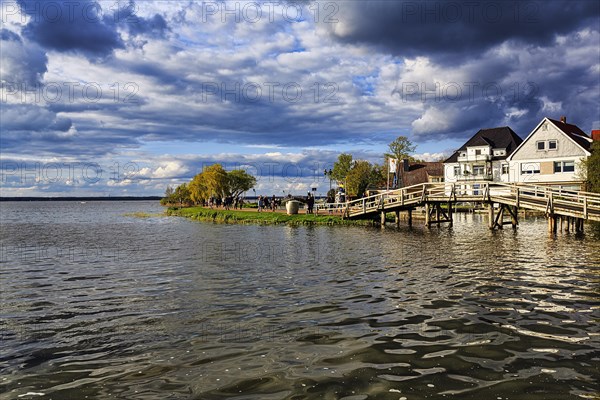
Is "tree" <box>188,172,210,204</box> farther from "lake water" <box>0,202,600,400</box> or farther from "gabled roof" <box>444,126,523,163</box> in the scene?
"lake water" <box>0,202,600,400</box>

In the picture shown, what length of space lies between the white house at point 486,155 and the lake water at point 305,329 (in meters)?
51.3

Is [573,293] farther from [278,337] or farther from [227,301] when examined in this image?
[227,301]

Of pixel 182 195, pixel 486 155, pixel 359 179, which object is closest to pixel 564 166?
pixel 486 155

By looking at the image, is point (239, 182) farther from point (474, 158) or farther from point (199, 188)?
point (474, 158)

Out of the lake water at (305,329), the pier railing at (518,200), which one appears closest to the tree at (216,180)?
the pier railing at (518,200)

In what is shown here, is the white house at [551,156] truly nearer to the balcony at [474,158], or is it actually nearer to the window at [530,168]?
the window at [530,168]

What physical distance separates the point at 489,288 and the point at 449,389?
7.63m

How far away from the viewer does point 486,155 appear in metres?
68.0

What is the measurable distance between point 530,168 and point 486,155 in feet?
39.5

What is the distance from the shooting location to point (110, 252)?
2422 cm

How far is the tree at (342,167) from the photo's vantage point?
95125 mm

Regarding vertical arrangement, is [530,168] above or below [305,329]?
above

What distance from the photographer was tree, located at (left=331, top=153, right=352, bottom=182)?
312ft

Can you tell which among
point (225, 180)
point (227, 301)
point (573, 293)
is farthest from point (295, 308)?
point (225, 180)
